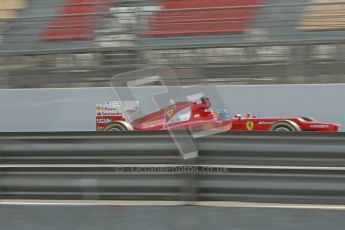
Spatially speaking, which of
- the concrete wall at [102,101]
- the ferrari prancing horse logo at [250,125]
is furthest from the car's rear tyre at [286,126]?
the concrete wall at [102,101]

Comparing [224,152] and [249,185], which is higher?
[224,152]

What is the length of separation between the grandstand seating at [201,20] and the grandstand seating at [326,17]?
1.06 metres

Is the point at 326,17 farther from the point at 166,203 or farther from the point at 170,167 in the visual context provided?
the point at 166,203

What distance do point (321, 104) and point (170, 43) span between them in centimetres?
326

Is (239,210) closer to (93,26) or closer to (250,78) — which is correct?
(250,78)

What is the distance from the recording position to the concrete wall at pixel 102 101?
1035cm

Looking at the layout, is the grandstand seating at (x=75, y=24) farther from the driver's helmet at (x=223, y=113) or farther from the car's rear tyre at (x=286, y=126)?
→ the car's rear tyre at (x=286, y=126)

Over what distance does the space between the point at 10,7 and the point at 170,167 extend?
1083 centimetres

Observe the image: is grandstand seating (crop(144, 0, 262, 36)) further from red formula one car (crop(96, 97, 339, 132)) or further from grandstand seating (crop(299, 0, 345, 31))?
red formula one car (crop(96, 97, 339, 132))

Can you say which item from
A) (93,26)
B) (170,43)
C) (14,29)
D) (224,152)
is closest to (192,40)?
(170,43)

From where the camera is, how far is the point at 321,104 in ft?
34.0

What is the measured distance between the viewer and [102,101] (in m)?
11.1

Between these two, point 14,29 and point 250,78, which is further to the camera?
point 14,29

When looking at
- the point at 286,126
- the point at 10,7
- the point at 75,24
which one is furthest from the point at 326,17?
the point at 10,7
